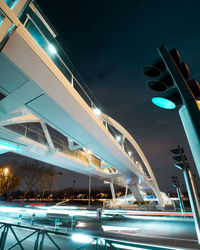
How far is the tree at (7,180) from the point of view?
30.9 metres

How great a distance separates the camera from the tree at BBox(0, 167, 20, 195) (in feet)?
101

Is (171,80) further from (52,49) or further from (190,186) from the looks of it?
(190,186)

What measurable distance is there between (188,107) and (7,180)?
39654mm

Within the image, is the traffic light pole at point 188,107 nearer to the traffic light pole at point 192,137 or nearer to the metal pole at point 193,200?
the traffic light pole at point 192,137

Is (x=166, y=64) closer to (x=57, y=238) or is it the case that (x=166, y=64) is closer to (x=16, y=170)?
(x=57, y=238)

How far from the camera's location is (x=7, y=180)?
106ft

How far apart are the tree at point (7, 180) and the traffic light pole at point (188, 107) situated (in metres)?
35.0

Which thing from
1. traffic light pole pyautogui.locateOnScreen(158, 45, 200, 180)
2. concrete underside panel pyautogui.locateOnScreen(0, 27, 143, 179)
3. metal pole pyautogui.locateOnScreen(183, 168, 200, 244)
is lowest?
metal pole pyautogui.locateOnScreen(183, 168, 200, 244)

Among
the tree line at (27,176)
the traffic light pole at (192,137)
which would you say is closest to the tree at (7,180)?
the tree line at (27,176)

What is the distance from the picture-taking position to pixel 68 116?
274 inches

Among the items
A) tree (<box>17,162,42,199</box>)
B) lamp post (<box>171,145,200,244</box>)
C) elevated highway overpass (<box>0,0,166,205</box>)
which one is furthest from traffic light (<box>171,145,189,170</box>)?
tree (<box>17,162,42,199</box>)

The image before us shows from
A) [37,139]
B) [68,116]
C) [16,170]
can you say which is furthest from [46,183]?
[68,116]

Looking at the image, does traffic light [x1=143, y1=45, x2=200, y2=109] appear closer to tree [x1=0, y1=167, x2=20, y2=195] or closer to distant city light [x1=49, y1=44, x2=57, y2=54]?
distant city light [x1=49, y1=44, x2=57, y2=54]

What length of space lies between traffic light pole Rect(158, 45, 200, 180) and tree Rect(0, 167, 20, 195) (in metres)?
35.0
